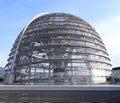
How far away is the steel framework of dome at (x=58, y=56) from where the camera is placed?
61312mm

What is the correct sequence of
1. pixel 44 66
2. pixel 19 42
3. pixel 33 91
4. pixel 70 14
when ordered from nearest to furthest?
pixel 33 91 < pixel 44 66 < pixel 19 42 < pixel 70 14

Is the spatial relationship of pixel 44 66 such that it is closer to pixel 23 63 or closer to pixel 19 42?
pixel 23 63

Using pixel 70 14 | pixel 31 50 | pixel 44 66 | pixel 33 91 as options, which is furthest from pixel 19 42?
pixel 33 91

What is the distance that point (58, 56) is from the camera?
63000 mm

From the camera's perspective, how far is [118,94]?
4534 centimetres

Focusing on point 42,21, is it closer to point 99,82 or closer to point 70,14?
point 70,14

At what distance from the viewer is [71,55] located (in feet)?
207

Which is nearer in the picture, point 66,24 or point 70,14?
point 66,24

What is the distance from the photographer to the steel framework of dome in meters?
61.3

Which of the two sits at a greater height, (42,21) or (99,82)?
(42,21)

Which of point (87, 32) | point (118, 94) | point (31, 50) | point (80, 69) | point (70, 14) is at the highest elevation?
point (70, 14)

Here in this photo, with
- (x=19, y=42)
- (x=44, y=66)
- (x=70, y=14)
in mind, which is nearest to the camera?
(x=44, y=66)

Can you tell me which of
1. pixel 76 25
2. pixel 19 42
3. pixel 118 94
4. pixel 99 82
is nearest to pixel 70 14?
pixel 76 25

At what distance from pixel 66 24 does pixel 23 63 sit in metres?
12.4
